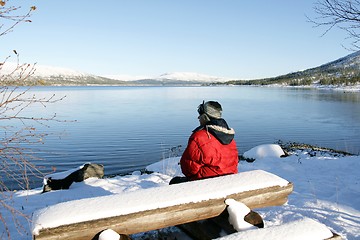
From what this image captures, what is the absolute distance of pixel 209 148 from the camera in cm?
435

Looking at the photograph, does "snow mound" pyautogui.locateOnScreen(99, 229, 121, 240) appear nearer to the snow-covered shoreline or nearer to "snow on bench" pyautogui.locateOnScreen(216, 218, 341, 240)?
"snow on bench" pyautogui.locateOnScreen(216, 218, 341, 240)

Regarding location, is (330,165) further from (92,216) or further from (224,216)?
(92,216)

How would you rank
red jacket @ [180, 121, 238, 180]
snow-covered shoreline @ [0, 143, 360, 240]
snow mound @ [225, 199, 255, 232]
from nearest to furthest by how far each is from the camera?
snow mound @ [225, 199, 255, 232]
red jacket @ [180, 121, 238, 180]
snow-covered shoreline @ [0, 143, 360, 240]

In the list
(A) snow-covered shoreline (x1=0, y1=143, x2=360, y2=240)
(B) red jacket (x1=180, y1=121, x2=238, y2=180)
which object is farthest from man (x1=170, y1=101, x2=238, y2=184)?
(A) snow-covered shoreline (x1=0, y1=143, x2=360, y2=240)

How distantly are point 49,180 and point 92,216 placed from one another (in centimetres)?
607

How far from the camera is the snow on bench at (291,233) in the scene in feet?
9.54

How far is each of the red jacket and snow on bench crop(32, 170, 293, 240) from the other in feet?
1.85

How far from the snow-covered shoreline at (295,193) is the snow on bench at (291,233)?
138 cm

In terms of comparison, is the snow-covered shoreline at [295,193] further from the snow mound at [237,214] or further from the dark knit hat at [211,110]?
the dark knit hat at [211,110]

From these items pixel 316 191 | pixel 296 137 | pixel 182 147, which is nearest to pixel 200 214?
pixel 316 191

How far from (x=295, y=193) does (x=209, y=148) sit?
10.8 feet

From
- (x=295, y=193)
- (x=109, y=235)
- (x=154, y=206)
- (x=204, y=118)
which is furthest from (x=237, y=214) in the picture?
(x=295, y=193)

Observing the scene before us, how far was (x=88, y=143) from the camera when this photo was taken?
61.1ft

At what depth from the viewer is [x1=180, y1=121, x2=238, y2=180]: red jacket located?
Answer: 4320 mm
